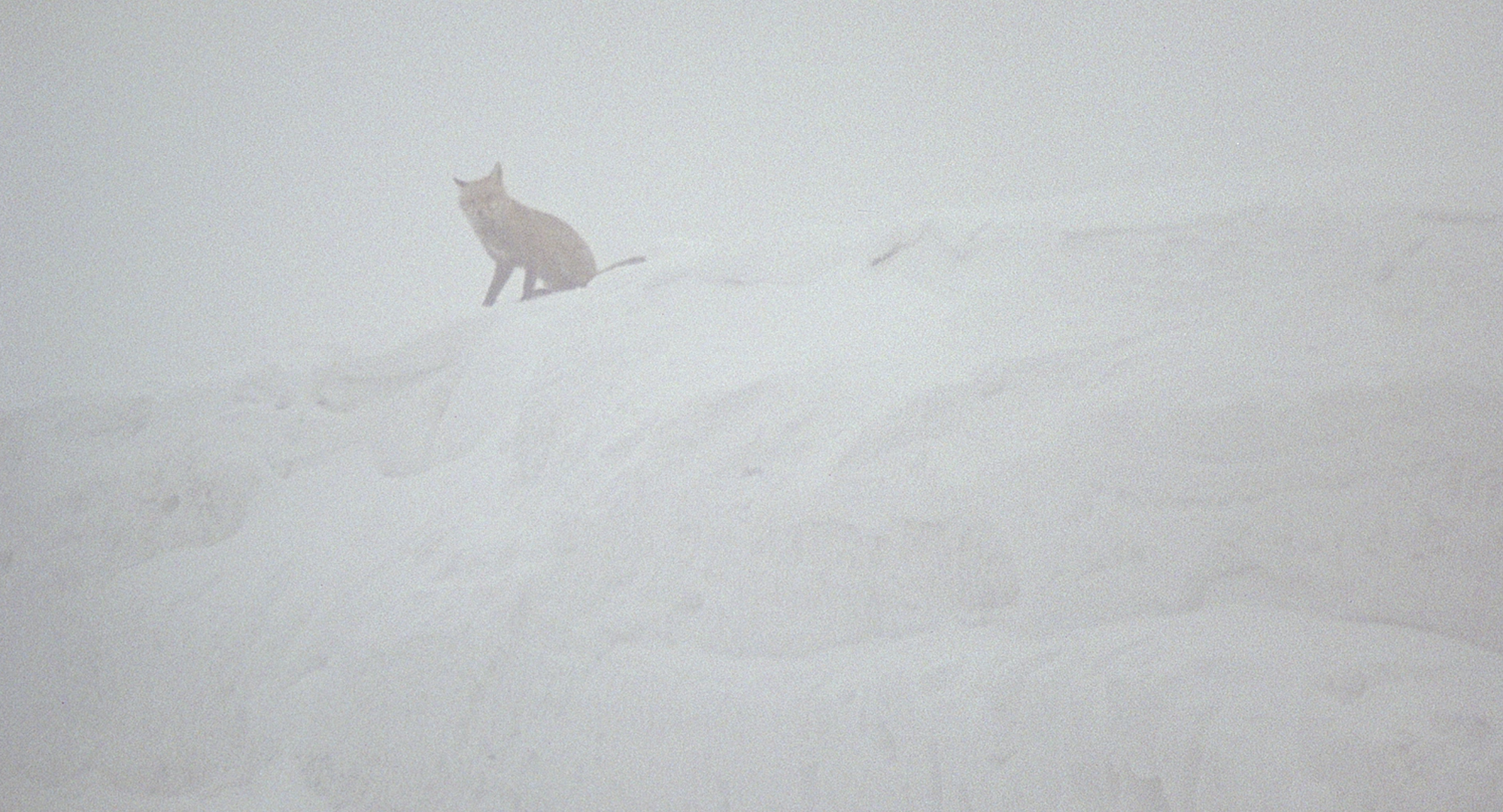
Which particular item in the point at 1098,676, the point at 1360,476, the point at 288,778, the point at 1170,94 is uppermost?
the point at 1360,476

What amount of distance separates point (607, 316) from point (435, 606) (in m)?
1.79

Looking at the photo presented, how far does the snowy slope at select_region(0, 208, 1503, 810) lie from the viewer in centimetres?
189

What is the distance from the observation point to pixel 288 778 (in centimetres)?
273

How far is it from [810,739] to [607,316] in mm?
2539

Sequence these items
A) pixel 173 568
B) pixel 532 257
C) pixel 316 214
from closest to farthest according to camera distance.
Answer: pixel 173 568 → pixel 532 257 → pixel 316 214

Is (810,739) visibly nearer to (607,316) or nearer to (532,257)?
(607,316)

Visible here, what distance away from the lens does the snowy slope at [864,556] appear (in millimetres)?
1889

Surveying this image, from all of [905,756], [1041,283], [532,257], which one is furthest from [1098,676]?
[532,257]

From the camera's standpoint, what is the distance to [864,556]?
2.44m

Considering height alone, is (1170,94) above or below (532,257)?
below

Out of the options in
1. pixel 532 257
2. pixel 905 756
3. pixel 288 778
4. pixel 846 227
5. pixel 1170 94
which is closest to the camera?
pixel 905 756

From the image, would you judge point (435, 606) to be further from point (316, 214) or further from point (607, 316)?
point (316, 214)

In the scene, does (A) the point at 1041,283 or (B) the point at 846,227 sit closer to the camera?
(A) the point at 1041,283

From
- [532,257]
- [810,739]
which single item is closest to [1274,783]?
[810,739]
